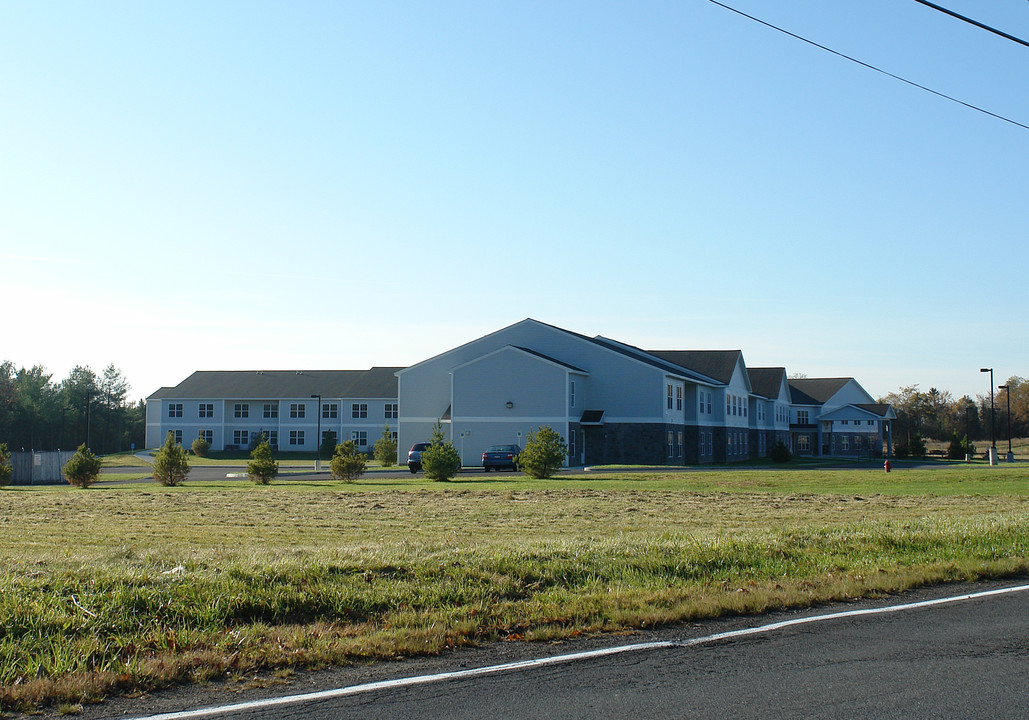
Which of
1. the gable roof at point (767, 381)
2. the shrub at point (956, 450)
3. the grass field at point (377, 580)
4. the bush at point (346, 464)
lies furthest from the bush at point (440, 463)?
the shrub at point (956, 450)

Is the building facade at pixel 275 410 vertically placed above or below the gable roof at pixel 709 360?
below

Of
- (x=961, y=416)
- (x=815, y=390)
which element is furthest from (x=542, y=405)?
(x=961, y=416)

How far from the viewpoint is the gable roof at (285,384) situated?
8269cm

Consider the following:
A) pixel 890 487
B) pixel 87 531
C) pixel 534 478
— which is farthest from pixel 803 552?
pixel 534 478

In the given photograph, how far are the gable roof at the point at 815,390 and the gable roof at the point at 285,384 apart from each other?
126ft

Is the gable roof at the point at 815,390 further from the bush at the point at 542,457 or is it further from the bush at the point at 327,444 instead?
the bush at the point at 542,457

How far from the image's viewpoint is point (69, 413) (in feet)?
328

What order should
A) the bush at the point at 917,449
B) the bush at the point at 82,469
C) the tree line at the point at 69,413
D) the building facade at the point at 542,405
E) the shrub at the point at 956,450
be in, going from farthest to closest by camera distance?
the tree line at the point at 69,413 → the bush at the point at 917,449 → the shrub at the point at 956,450 → the building facade at the point at 542,405 → the bush at the point at 82,469

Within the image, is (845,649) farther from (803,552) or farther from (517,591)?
(803,552)

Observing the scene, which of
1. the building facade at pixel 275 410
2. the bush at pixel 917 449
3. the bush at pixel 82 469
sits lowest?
the bush at pixel 917 449

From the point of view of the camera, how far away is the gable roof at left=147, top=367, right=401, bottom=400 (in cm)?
8269

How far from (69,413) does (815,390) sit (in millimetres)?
76551

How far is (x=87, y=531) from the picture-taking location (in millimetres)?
17453

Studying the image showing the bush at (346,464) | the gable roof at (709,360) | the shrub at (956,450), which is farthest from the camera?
the shrub at (956,450)
